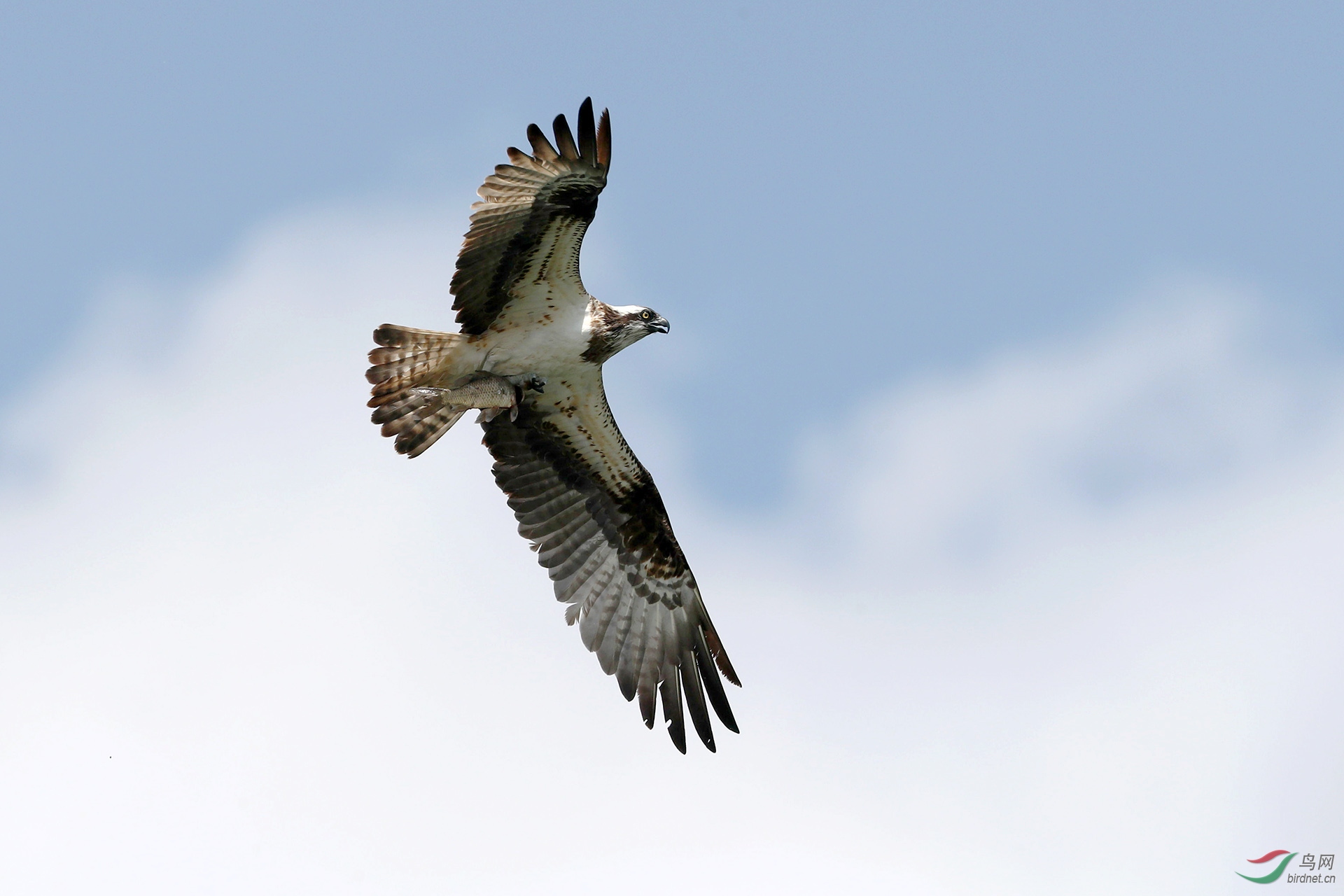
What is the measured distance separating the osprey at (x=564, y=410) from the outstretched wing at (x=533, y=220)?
1cm

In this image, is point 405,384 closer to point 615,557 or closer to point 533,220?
point 533,220

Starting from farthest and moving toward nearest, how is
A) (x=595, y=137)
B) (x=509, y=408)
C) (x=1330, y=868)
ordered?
1. (x=1330, y=868)
2. (x=509, y=408)
3. (x=595, y=137)

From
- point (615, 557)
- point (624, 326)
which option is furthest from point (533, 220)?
point (615, 557)

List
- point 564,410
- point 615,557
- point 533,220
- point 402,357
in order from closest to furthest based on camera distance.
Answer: point 533,220
point 402,357
point 564,410
point 615,557

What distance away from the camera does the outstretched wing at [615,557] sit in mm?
14703

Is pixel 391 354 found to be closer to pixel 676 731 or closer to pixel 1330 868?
pixel 676 731

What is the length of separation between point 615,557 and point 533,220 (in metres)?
3.63

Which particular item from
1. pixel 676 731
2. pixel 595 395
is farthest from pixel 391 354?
pixel 676 731

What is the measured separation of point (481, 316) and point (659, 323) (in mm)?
1426

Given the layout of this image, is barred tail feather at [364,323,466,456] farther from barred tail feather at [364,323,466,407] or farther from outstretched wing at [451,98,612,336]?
outstretched wing at [451,98,612,336]

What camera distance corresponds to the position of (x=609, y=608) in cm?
1508

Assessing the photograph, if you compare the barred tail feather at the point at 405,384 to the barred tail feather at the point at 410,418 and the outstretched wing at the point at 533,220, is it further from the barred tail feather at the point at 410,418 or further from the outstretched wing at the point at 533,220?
the outstretched wing at the point at 533,220

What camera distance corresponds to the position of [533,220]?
42.2 feet

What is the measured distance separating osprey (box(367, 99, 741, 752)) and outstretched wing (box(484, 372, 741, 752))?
0.5 inches
